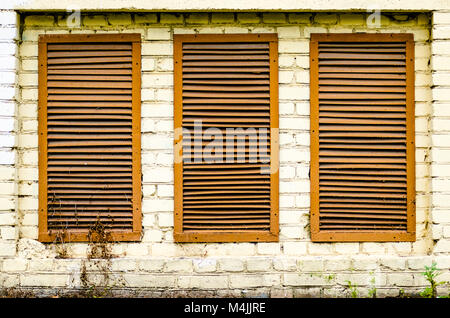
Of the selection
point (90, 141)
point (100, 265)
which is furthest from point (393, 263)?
point (90, 141)

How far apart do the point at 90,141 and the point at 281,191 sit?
2172 mm

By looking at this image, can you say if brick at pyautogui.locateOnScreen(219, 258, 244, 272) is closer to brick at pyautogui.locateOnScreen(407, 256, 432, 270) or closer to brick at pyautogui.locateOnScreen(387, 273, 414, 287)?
brick at pyautogui.locateOnScreen(387, 273, 414, 287)

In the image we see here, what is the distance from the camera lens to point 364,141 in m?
5.70

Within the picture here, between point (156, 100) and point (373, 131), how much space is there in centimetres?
241

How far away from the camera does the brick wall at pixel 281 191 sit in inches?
220

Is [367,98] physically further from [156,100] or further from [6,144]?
[6,144]

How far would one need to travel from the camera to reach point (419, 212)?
5.69 metres

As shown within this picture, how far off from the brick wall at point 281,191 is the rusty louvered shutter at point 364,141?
0.11 m

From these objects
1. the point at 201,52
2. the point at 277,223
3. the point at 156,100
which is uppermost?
the point at 201,52

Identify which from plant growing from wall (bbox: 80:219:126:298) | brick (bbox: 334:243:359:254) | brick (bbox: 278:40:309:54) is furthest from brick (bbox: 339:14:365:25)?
plant growing from wall (bbox: 80:219:126:298)

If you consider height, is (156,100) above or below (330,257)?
above

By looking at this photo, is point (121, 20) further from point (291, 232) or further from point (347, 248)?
point (347, 248)

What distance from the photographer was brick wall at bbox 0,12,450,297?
5.59 meters
